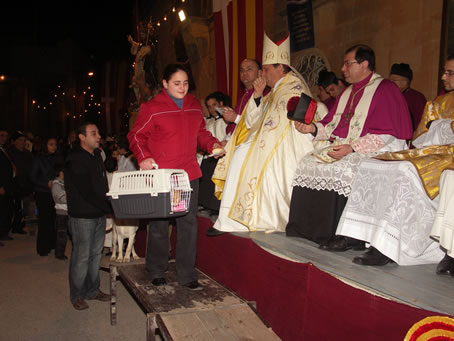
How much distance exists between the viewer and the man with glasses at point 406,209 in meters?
2.86

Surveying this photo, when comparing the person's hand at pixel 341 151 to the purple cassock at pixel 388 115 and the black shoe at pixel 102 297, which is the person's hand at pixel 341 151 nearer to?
the purple cassock at pixel 388 115

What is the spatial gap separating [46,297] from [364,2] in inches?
235

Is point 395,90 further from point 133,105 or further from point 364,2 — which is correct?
point 133,105

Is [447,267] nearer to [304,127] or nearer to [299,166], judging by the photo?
[299,166]

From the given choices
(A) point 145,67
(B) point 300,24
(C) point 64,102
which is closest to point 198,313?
(B) point 300,24

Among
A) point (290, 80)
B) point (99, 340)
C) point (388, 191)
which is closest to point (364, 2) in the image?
point (290, 80)

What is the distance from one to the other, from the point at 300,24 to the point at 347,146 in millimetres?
5074

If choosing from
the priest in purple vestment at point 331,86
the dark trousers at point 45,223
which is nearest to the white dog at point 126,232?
the dark trousers at point 45,223

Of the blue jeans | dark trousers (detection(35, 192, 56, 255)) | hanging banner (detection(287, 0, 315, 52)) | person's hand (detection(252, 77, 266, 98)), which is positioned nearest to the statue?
hanging banner (detection(287, 0, 315, 52))

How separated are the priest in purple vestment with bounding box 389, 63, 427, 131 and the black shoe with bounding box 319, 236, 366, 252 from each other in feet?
6.88

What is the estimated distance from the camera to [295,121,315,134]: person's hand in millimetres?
4000

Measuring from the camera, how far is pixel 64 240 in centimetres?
691

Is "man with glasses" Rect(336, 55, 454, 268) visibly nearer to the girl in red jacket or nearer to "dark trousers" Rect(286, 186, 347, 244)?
"dark trousers" Rect(286, 186, 347, 244)

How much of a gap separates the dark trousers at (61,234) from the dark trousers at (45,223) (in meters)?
0.28
